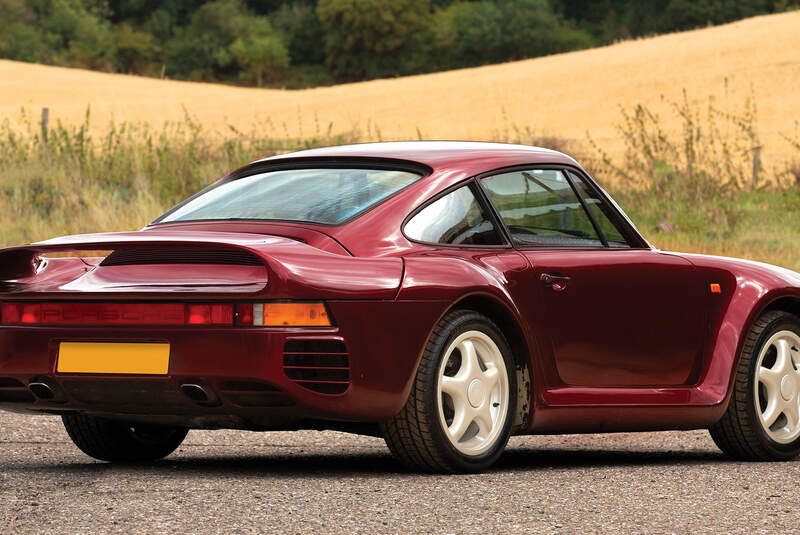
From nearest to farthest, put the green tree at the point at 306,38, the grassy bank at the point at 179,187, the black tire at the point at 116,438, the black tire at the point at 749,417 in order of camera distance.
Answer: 1. the black tire at the point at 116,438
2. the black tire at the point at 749,417
3. the grassy bank at the point at 179,187
4. the green tree at the point at 306,38

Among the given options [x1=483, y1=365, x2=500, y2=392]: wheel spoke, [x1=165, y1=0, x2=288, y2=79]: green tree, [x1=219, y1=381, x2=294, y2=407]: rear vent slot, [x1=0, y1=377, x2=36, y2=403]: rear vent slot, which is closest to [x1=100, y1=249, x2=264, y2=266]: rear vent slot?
[x1=219, y1=381, x2=294, y2=407]: rear vent slot

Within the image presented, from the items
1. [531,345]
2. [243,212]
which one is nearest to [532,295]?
[531,345]

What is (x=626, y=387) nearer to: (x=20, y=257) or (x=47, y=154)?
(x=20, y=257)

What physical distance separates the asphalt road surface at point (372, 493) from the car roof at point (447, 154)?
132 cm

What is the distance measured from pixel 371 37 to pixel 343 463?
9681 cm

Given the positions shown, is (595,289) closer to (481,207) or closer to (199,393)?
(481,207)

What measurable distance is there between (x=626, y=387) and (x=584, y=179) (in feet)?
3.23

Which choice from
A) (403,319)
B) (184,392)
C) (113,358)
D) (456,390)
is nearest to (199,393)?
(184,392)

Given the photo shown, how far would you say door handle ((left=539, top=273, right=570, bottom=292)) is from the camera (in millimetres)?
5922

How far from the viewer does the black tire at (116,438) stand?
6270 mm

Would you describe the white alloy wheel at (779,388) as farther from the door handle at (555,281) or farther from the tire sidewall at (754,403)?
the door handle at (555,281)

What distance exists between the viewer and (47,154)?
62.3ft

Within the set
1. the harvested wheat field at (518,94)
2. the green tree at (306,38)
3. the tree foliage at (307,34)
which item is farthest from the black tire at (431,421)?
the green tree at (306,38)

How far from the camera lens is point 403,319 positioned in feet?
17.4
